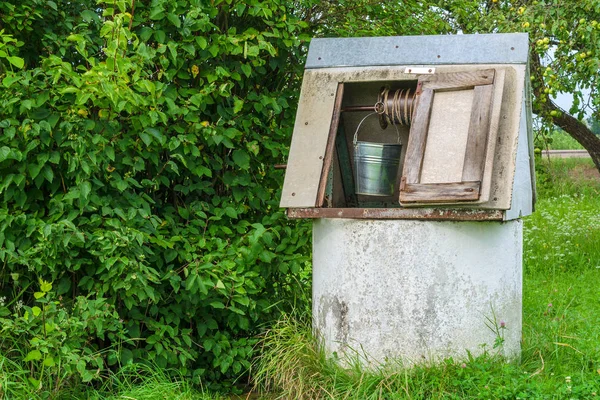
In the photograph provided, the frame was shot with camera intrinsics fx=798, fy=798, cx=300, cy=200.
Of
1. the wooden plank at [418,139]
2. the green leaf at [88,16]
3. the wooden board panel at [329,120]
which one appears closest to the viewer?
the wooden board panel at [329,120]

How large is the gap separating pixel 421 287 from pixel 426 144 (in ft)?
2.55

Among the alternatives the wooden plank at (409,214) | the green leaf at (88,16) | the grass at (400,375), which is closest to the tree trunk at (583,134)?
the grass at (400,375)

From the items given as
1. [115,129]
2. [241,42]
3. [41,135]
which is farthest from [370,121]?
[41,135]

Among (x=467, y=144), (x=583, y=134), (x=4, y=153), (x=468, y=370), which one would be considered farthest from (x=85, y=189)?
(x=583, y=134)

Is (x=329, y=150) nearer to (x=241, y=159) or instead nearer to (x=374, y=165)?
(x=374, y=165)

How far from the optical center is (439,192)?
414 centimetres

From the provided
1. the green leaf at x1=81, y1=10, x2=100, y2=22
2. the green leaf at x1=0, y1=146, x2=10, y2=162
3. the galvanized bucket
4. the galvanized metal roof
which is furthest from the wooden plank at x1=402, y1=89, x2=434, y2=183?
the green leaf at x1=0, y1=146, x2=10, y2=162

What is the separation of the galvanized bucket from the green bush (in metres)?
0.48

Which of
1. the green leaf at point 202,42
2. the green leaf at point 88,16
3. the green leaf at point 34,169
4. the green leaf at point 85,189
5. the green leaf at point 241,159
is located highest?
the green leaf at point 88,16

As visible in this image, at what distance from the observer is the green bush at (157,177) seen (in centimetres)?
430

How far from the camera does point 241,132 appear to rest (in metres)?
4.98

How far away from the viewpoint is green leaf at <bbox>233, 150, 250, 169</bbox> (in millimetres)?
4996

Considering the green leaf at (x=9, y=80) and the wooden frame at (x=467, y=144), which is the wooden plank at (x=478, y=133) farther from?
the green leaf at (x=9, y=80)

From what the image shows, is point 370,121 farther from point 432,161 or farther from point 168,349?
point 168,349
